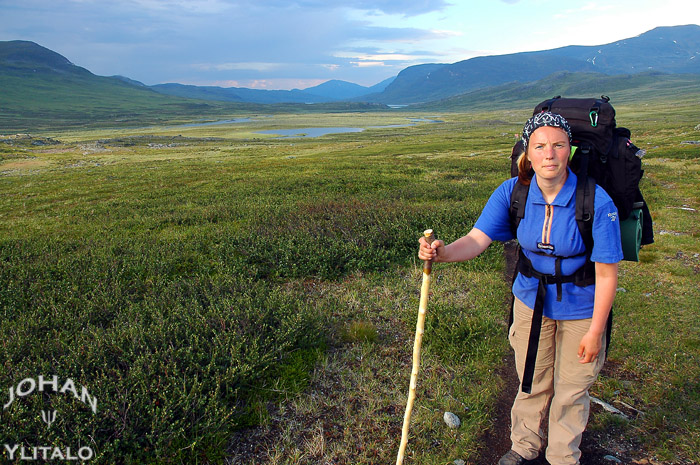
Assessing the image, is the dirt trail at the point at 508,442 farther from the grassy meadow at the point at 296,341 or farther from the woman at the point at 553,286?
the woman at the point at 553,286

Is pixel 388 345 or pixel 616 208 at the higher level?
pixel 616 208

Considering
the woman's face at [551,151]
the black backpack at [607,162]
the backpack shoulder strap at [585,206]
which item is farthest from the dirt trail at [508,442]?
the woman's face at [551,151]

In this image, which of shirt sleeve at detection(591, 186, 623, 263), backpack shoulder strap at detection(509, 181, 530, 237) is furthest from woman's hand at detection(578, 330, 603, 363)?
backpack shoulder strap at detection(509, 181, 530, 237)

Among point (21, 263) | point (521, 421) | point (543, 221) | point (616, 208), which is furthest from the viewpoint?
point (21, 263)

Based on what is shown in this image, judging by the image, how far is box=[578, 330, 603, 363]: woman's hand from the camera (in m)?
3.11

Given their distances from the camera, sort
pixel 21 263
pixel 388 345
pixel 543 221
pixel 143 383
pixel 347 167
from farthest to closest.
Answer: pixel 347 167 < pixel 21 263 < pixel 388 345 < pixel 143 383 < pixel 543 221

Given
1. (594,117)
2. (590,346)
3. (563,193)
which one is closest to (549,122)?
(594,117)

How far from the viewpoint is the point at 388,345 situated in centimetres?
587

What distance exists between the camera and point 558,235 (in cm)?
315

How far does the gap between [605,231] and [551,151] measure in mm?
702

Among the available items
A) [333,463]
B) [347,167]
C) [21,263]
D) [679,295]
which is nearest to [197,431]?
[333,463]

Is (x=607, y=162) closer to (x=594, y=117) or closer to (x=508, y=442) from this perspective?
(x=594, y=117)

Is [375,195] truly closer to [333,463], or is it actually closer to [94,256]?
[94,256]

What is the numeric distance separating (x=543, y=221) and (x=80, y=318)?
20.5ft
